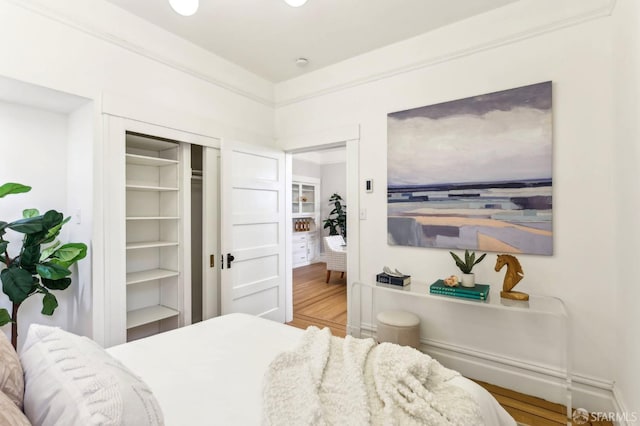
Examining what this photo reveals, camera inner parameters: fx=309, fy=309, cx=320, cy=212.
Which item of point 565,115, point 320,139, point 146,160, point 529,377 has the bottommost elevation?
point 529,377

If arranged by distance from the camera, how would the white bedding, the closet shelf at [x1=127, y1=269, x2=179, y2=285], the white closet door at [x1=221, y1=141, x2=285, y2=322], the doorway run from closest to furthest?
1. the white bedding
2. the closet shelf at [x1=127, y1=269, x2=179, y2=285]
3. the white closet door at [x1=221, y1=141, x2=285, y2=322]
4. the doorway

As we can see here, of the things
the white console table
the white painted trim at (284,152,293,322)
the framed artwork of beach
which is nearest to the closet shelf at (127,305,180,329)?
the white painted trim at (284,152,293,322)

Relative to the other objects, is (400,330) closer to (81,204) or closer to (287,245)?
(287,245)

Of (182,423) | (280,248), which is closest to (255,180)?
(280,248)

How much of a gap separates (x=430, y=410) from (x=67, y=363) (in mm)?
1137

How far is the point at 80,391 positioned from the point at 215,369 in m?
0.68

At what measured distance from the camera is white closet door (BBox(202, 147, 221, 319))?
2.97 m

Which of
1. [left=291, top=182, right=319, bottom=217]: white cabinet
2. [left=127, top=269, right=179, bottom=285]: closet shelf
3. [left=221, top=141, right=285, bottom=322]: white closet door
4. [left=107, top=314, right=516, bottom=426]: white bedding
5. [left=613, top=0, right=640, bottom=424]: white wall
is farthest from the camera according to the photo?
[left=291, top=182, right=319, bottom=217]: white cabinet

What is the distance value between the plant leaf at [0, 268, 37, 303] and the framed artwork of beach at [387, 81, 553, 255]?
2.62m

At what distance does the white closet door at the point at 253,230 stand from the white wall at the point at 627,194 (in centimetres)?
280

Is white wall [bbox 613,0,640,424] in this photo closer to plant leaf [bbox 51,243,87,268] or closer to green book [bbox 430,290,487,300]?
green book [bbox 430,290,487,300]

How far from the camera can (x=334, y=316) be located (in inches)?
150

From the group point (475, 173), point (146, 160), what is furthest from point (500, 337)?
point (146, 160)

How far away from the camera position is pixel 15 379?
35.5 inches
